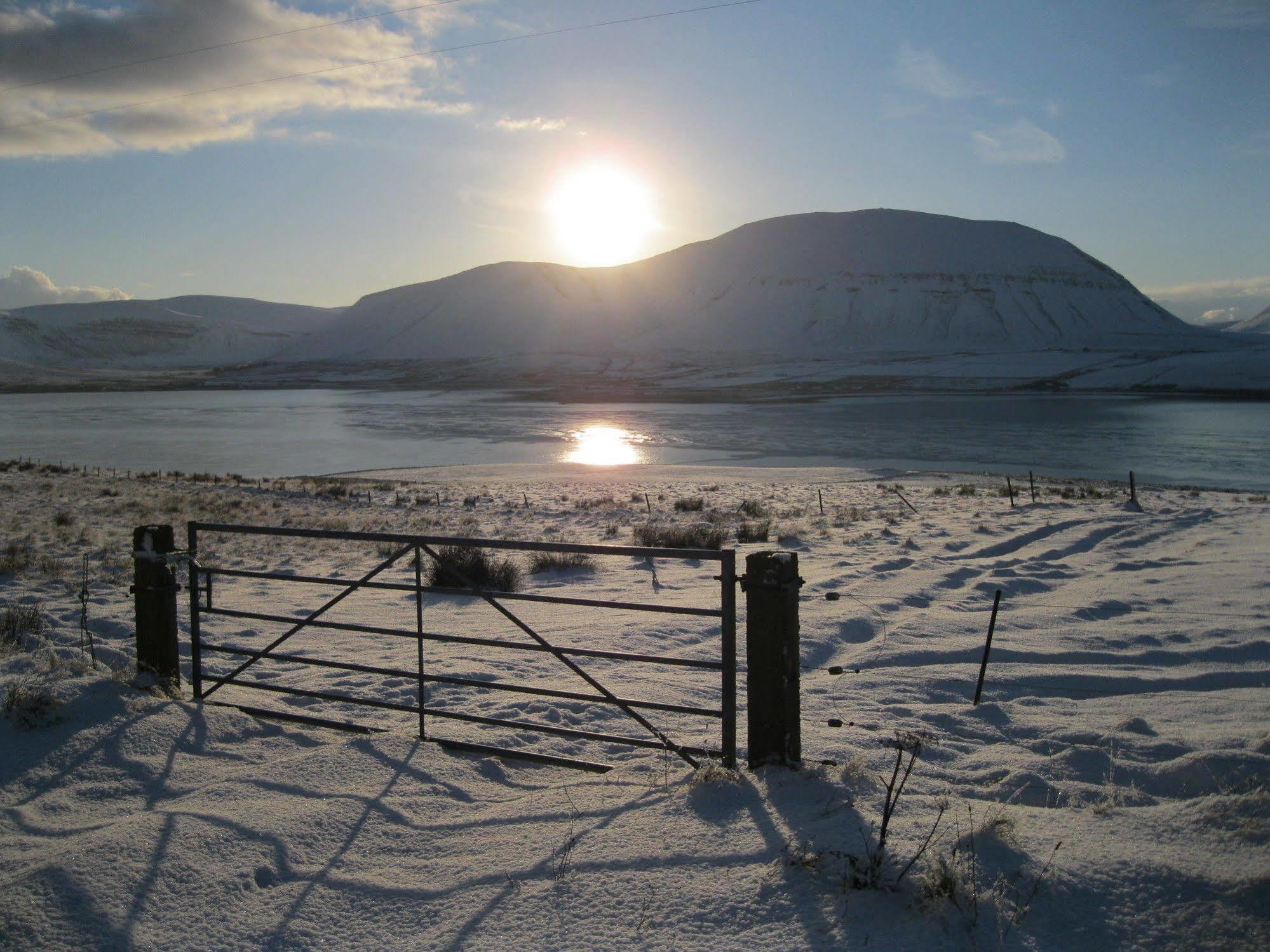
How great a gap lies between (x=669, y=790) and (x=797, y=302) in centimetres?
15129

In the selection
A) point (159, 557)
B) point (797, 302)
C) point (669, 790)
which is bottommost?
point (669, 790)

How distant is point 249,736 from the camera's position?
15.6 ft

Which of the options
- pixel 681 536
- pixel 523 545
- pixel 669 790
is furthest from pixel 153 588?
pixel 681 536

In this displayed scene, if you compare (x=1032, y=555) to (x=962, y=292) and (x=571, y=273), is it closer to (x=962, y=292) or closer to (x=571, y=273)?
(x=962, y=292)

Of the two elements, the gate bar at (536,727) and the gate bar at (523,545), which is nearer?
the gate bar at (523,545)

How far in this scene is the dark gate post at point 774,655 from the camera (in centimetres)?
382

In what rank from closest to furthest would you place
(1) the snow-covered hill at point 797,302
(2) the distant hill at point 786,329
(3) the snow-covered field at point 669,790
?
(3) the snow-covered field at point 669,790
(2) the distant hill at point 786,329
(1) the snow-covered hill at point 797,302

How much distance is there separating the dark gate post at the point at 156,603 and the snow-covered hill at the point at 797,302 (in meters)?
111

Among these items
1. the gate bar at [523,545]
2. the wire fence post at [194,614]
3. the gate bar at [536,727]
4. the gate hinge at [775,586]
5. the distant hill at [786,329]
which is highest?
the distant hill at [786,329]

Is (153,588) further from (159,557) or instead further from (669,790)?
(669,790)

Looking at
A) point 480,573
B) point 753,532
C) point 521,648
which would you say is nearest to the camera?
point 521,648

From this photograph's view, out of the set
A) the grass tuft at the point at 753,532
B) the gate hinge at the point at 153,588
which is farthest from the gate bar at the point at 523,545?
the grass tuft at the point at 753,532

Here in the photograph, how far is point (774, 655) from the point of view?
3.85m

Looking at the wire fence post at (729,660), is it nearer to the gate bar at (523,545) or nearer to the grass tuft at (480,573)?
the gate bar at (523,545)
